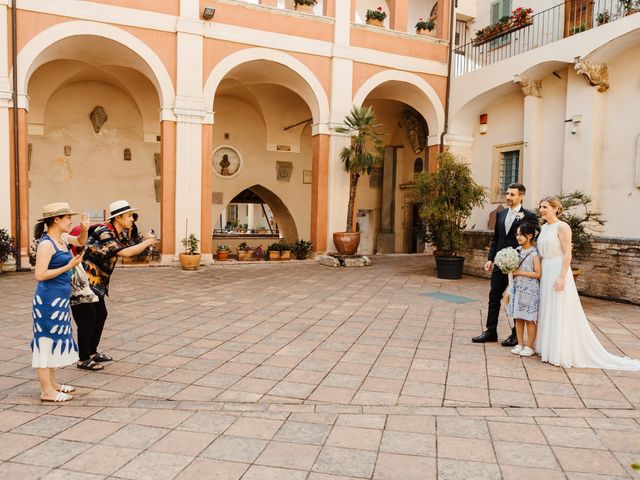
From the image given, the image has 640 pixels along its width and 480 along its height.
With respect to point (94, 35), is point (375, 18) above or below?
above

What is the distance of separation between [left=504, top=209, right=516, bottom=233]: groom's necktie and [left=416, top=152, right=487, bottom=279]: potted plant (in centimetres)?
532

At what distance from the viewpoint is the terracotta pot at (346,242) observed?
44.5 feet

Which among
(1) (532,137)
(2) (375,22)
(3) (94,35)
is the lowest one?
(1) (532,137)

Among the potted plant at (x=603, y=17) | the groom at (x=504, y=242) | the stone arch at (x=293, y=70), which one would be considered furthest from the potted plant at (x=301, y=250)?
the potted plant at (x=603, y=17)

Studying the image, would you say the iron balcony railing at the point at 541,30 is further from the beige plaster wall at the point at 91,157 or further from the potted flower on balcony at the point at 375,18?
the beige plaster wall at the point at 91,157

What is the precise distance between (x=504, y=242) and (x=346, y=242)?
7944mm

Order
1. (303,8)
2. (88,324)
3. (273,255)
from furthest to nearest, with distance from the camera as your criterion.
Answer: (273,255), (303,8), (88,324)

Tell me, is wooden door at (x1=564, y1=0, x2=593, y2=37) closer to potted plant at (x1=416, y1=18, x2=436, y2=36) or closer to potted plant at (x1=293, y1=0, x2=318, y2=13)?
potted plant at (x1=416, y1=18, x2=436, y2=36)

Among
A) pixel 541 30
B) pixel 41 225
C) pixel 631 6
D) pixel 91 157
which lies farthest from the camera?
pixel 91 157

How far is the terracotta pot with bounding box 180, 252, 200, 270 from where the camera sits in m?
12.0

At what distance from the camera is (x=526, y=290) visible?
5168 mm

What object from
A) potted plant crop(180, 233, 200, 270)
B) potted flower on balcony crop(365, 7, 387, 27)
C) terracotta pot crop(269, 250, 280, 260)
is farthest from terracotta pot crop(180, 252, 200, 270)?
potted flower on balcony crop(365, 7, 387, 27)

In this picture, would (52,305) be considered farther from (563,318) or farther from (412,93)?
(412,93)

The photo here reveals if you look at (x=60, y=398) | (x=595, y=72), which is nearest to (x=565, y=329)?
(x=60, y=398)
